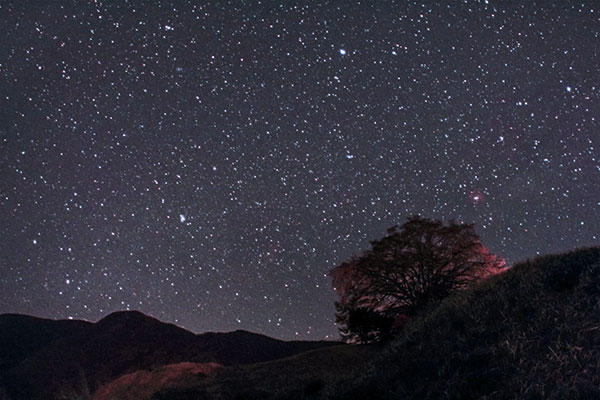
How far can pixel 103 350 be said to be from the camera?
3353 cm

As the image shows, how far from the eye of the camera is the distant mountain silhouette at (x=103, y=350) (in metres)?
29.0

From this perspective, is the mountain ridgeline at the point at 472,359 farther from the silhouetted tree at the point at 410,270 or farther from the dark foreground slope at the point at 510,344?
the silhouetted tree at the point at 410,270

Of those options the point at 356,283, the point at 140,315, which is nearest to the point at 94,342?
the point at 140,315

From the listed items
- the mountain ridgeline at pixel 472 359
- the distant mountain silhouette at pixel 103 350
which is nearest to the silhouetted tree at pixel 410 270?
the mountain ridgeline at pixel 472 359

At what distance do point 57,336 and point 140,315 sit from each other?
722cm

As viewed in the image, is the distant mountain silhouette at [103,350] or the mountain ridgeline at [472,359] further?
the distant mountain silhouette at [103,350]

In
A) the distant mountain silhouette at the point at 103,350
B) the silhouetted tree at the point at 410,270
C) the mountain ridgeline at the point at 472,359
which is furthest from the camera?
the distant mountain silhouette at the point at 103,350

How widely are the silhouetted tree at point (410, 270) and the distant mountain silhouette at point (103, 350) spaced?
10751 mm

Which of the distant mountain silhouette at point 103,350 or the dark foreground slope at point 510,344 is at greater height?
the distant mountain silhouette at point 103,350

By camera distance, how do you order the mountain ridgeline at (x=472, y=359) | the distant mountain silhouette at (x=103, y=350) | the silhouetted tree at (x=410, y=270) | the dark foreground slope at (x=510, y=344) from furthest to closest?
the distant mountain silhouette at (x=103, y=350) → the silhouetted tree at (x=410, y=270) → the mountain ridgeline at (x=472, y=359) → the dark foreground slope at (x=510, y=344)

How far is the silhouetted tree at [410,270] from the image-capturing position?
2394 centimetres

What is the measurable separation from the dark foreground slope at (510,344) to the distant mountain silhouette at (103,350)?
22.5m

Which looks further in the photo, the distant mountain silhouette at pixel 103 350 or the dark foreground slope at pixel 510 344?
the distant mountain silhouette at pixel 103 350

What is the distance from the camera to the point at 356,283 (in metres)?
25.3
